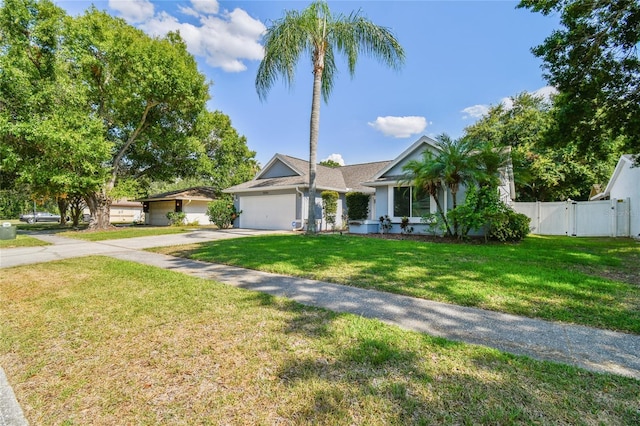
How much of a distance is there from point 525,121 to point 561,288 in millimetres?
22638

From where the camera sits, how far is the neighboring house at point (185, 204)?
2705 centimetres

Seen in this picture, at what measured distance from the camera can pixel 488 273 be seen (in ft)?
19.1

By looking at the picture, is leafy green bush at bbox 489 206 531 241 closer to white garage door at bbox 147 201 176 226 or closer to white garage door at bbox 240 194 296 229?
white garage door at bbox 240 194 296 229

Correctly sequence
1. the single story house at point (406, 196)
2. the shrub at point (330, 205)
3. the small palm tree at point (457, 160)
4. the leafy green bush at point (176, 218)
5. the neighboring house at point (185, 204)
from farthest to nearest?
the neighboring house at point (185, 204), the leafy green bush at point (176, 218), the shrub at point (330, 205), the single story house at point (406, 196), the small palm tree at point (457, 160)

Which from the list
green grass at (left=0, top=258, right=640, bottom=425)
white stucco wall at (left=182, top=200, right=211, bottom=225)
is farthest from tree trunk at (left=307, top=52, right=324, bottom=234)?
white stucco wall at (left=182, top=200, right=211, bottom=225)

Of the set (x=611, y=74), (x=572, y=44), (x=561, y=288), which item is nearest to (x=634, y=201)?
(x=611, y=74)

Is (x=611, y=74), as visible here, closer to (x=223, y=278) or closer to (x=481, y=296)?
(x=481, y=296)

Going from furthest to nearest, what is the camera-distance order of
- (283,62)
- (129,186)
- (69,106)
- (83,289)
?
(129,186) → (69,106) → (283,62) → (83,289)

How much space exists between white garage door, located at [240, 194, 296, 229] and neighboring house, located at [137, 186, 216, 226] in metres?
7.30

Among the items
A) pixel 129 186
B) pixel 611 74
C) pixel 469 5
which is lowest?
pixel 129 186

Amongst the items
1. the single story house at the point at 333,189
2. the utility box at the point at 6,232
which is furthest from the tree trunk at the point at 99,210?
the single story house at the point at 333,189

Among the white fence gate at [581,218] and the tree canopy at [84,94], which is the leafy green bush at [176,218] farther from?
the white fence gate at [581,218]

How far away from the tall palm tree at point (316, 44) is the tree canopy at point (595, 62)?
491 cm

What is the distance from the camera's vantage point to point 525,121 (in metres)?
22.3
